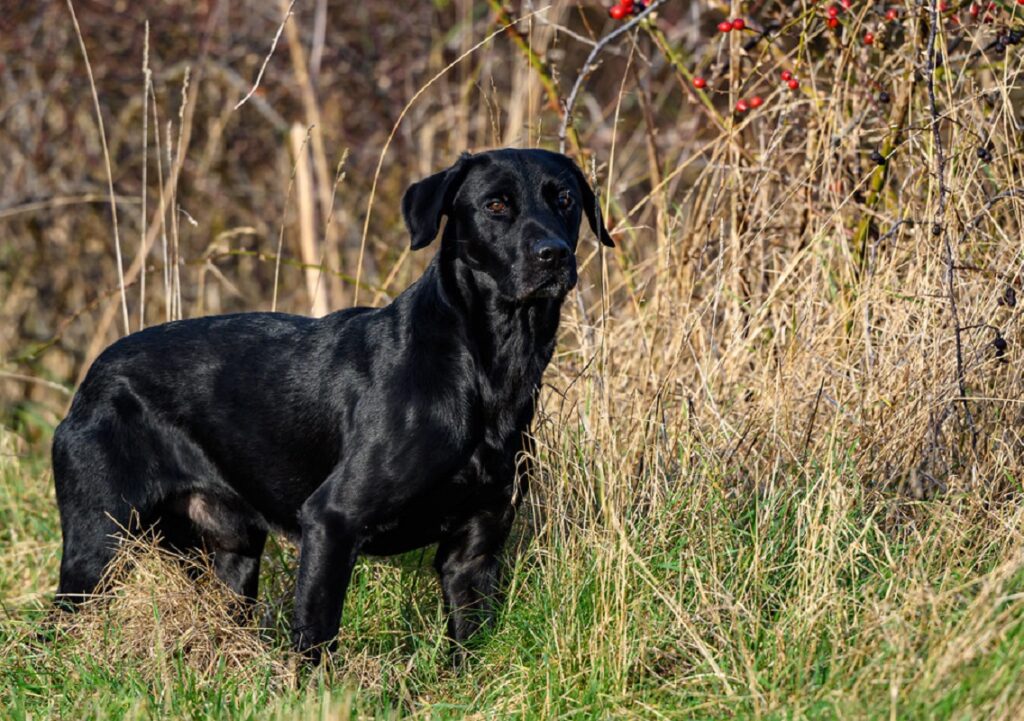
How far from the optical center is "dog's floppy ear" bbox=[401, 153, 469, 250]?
11.5 ft

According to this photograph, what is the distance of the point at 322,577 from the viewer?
11.1 ft

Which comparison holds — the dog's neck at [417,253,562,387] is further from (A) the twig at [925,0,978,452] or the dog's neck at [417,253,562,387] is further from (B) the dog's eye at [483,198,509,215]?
(A) the twig at [925,0,978,452]

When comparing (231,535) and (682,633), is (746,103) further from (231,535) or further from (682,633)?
(231,535)

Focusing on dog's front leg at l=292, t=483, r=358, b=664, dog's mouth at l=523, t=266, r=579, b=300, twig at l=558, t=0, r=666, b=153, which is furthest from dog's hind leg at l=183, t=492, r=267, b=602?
twig at l=558, t=0, r=666, b=153

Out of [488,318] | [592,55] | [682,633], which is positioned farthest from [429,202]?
[682,633]

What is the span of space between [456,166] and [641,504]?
1.10m

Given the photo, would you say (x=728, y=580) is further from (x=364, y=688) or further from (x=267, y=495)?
(x=267, y=495)

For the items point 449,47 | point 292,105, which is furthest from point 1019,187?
point 292,105

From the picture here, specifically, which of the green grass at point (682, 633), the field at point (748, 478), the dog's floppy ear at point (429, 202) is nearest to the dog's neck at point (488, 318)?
the dog's floppy ear at point (429, 202)

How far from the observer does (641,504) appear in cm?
339

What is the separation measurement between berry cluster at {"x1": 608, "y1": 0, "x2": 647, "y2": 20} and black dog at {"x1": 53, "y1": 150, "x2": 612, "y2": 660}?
0.64 metres

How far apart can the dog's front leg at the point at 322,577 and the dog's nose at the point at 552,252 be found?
87cm

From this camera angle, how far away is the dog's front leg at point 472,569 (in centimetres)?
362

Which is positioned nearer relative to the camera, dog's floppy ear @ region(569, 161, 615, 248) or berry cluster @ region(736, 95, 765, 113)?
dog's floppy ear @ region(569, 161, 615, 248)
